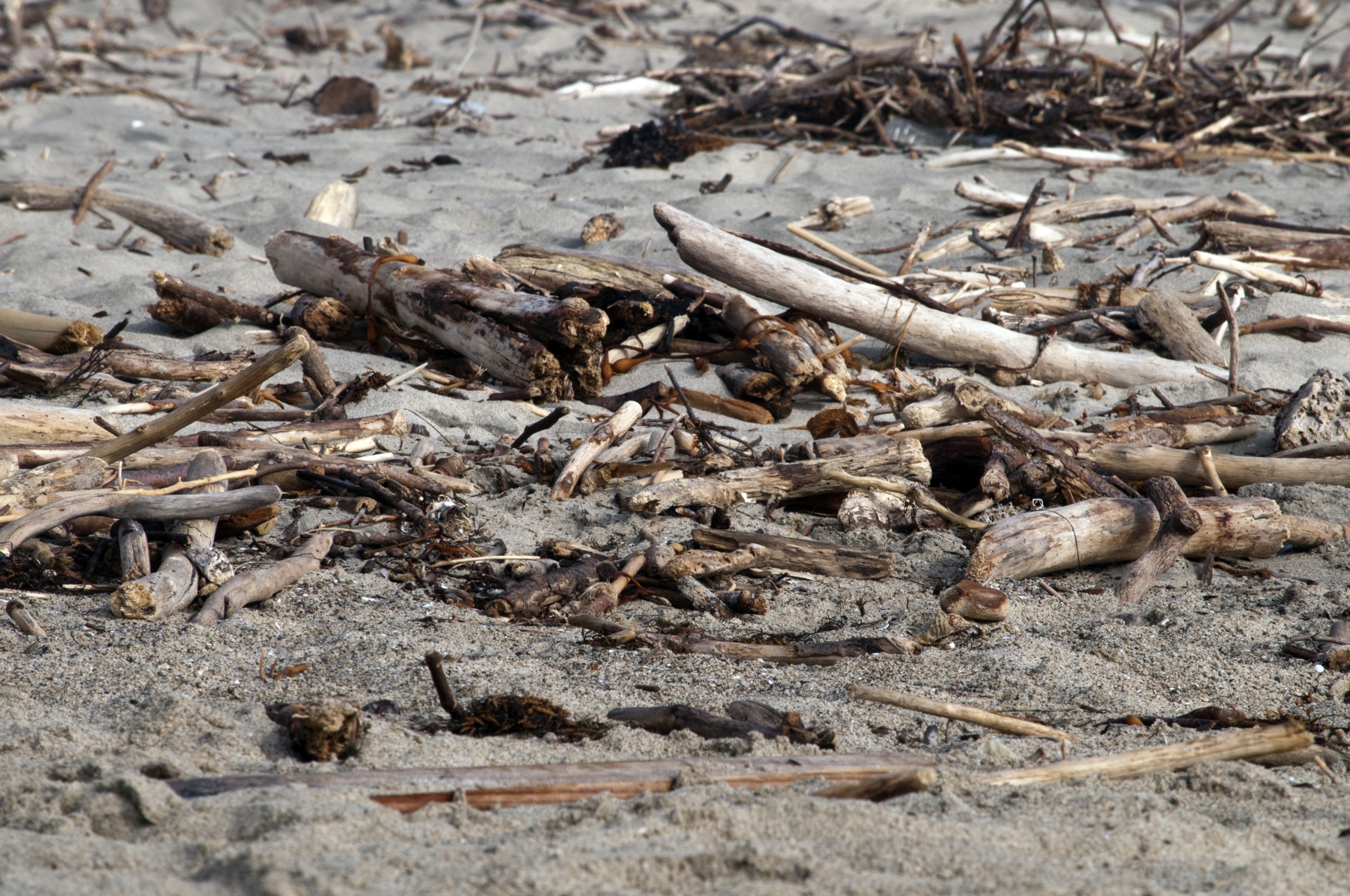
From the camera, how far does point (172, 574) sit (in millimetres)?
2910

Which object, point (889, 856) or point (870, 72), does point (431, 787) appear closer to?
point (889, 856)

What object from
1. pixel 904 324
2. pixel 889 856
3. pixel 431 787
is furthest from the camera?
pixel 904 324

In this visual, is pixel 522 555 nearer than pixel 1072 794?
No

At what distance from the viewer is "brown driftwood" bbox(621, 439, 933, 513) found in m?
3.81

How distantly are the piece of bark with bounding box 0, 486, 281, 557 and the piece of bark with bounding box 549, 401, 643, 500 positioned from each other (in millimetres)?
1045

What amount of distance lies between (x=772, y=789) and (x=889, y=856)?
0.32 meters

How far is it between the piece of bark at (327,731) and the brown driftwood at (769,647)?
36.6 inches

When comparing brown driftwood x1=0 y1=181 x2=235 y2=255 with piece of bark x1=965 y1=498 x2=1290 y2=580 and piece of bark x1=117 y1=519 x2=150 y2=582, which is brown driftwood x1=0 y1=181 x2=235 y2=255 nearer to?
piece of bark x1=117 y1=519 x2=150 y2=582

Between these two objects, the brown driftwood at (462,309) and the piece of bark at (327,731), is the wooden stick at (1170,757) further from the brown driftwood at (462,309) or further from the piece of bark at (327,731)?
the brown driftwood at (462,309)

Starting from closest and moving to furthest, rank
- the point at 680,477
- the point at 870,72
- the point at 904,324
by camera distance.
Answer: the point at 680,477, the point at 904,324, the point at 870,72

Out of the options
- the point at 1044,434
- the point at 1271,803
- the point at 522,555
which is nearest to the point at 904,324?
the point at 1044,434

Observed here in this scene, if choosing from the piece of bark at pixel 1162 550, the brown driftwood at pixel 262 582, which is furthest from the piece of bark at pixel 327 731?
the piece of bark at pixel 1162 550

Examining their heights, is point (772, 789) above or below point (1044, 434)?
above

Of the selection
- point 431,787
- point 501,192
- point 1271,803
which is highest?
point 431,787
